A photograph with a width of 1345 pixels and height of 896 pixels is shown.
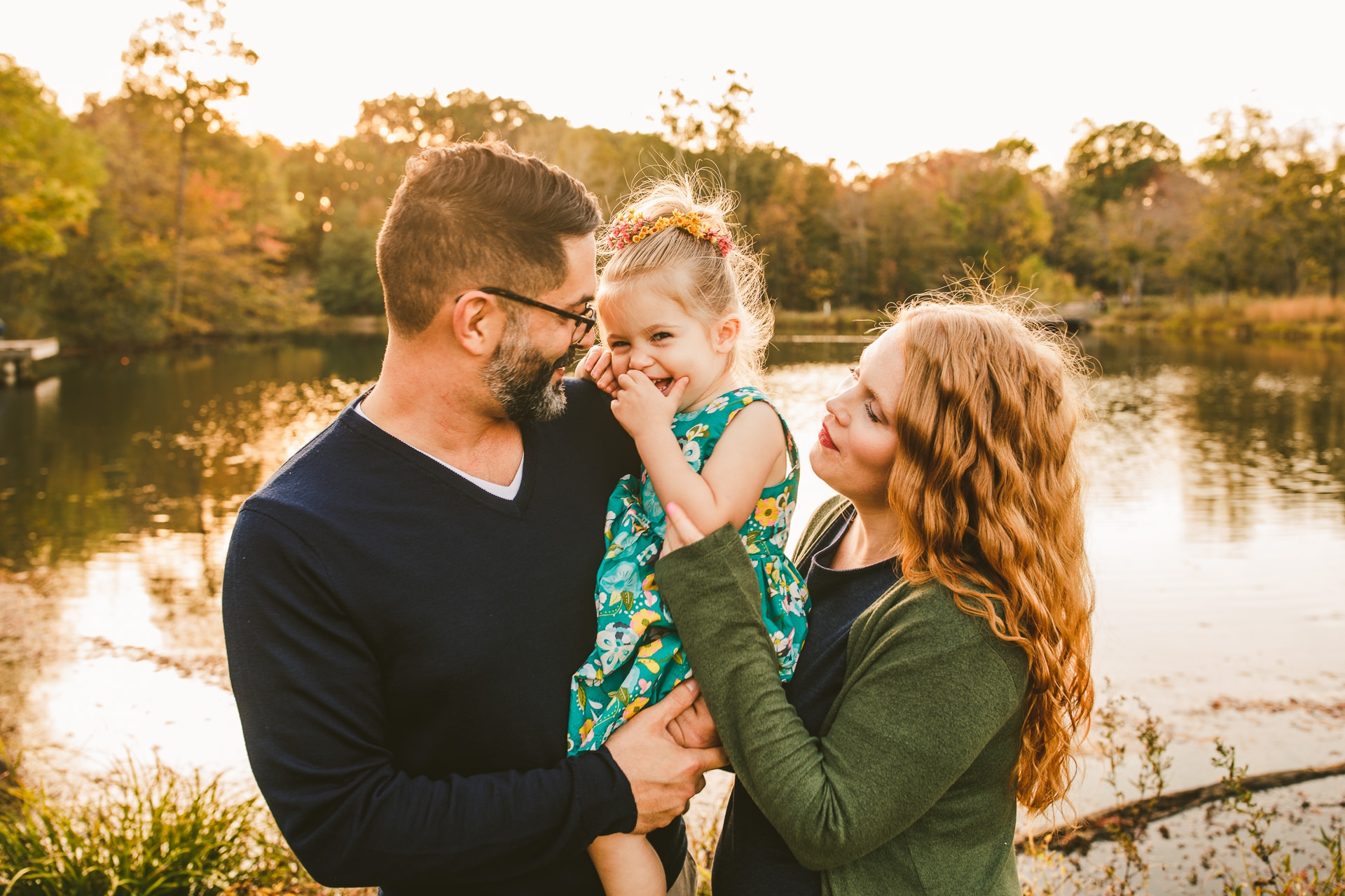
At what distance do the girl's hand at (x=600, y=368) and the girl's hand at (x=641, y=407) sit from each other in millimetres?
107

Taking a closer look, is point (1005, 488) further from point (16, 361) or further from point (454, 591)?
point (16, 361)

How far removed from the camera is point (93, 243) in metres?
27.7

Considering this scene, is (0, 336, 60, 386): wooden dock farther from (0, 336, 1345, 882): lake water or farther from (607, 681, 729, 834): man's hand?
Result: (607, 681, 729, 834): man's hand

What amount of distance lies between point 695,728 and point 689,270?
3.71 ft

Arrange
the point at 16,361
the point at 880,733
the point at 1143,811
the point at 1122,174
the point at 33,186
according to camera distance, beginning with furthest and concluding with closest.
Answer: the point at 1122,174
the point at 16,361
the point at 33,186
the point at 1143,811
the point at 880,733

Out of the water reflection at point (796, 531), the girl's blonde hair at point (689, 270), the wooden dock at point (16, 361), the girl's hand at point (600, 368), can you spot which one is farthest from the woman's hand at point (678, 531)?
the wooden dock at point (16, 361)

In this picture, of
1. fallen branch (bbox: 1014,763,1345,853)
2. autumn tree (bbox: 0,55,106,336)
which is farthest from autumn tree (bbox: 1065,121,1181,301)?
fallen branch (bbox: 1014,763,1345,853)

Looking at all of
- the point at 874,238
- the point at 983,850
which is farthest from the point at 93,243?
the point at 874,238

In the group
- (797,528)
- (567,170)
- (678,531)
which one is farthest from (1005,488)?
(567,170)

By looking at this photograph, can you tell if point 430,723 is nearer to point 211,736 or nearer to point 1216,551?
point 211,736

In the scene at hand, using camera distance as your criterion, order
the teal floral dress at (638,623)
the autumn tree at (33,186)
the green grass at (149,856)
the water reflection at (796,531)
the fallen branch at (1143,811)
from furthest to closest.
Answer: the autumn tree at (33,186)
the water reflection at (796,531)
the fallen branch at (1143,811)
the green grass at (149,856)
the teal floral dress at (638,623)

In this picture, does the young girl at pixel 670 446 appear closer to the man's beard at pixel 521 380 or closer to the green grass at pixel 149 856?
the man's beard at pixel 521 380

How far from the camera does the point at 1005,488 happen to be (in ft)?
5.43

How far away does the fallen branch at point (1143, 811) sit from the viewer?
385cm
